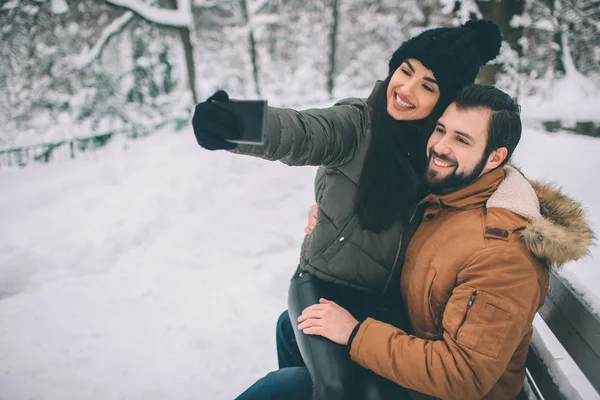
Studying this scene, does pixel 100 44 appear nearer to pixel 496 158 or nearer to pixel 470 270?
pixel 496 158

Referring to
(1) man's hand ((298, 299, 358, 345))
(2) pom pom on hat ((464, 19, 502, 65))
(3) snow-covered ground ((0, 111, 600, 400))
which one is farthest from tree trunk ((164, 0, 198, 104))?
(1) man's hand ((298, 299, 358, 345))

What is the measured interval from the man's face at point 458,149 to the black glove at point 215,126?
1.00 metres

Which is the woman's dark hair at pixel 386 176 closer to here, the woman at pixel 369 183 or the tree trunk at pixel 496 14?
the woman at pixel 369 183

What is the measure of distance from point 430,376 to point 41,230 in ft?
18.0

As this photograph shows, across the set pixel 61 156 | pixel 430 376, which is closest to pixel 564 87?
pixel 430 376

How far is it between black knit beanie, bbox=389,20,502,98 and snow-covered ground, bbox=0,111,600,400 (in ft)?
3.88

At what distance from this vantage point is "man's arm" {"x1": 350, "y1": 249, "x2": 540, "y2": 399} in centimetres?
136

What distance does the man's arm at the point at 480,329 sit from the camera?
1363 millimetres

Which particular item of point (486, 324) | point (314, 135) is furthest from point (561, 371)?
point (314, 135)

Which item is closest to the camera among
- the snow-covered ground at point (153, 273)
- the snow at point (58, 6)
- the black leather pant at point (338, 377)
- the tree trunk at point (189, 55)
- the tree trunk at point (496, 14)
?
the black leather pant at point (338, 377)

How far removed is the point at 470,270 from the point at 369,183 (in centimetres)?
61

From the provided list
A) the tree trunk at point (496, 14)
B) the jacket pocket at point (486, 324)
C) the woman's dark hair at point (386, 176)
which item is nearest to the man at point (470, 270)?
the jacket pocket at point (486, 324)

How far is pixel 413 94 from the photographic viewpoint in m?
1.87

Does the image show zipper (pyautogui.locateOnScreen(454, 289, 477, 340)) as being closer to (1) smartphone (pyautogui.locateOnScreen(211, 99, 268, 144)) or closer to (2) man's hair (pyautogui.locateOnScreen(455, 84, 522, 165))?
(2) man's hair (pyautogui.locateOnScreen(455, 84, 522, 165))
